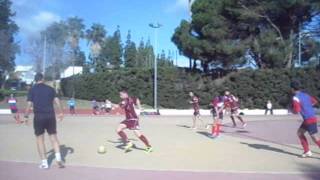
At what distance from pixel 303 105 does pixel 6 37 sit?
251 ft

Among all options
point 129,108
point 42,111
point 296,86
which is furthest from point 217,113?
point 42,111

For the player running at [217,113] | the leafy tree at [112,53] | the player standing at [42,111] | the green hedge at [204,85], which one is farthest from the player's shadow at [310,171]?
the leafy tree at [112,53]

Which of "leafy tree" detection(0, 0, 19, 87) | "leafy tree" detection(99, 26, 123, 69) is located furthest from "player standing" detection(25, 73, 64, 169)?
"leafy tree" detection(99, 26, 123, 69)

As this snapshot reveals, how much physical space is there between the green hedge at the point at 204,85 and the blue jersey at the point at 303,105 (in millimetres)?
38939

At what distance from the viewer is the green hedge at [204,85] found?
180 feet

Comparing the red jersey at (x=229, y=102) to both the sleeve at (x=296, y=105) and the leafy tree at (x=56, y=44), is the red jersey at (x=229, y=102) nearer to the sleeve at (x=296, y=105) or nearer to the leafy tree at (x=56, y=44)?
the sleeve at (x=296, y=105)

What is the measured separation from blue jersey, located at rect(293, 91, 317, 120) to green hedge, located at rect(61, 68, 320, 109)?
1533 inches

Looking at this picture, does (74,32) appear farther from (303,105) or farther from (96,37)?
(303,105)

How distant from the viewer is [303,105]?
43.3ft

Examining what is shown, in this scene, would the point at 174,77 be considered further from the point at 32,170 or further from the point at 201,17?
the point at 32,170

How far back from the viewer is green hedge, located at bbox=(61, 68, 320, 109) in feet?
180

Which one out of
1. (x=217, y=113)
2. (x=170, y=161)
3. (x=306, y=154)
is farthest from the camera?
(x=217, y=113)

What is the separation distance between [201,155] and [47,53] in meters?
88.0

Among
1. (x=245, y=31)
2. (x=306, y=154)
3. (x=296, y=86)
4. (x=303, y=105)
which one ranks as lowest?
(x=306, y=154)
